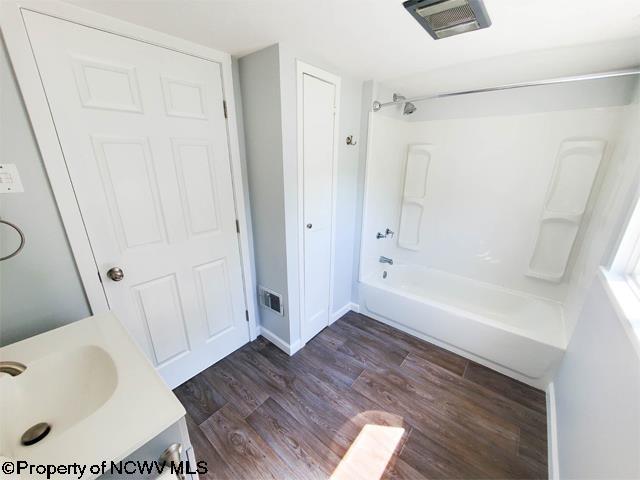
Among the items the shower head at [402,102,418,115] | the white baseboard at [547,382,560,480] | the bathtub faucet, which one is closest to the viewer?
the white baseboard at [547,382,560,480]

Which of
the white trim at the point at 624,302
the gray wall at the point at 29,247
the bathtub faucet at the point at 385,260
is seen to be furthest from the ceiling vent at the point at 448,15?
the bathtub faucet at the point at 385,260

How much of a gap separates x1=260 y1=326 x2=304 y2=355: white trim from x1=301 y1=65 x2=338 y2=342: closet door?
0.09 meters

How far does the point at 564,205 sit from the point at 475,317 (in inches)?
44.0

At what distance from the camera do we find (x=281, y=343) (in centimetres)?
206

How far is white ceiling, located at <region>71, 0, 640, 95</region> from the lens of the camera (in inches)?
41.0

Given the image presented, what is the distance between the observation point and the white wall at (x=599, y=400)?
0.77 metres

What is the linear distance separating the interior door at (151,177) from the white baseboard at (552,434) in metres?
2.04

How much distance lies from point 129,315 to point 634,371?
7.00ft

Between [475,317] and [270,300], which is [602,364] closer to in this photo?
[475,317]

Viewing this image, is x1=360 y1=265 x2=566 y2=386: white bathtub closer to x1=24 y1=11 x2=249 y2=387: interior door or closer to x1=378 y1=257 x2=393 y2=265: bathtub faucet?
x1=378 y1=257 x2=393 y2=265: bathtub faucet

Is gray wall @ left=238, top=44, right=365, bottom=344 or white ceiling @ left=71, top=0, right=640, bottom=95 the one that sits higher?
white ceiling @ left=71, top=0, right=640, bottom=95

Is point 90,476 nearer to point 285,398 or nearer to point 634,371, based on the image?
point 285,398

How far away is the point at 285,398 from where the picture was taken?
5.48 feet

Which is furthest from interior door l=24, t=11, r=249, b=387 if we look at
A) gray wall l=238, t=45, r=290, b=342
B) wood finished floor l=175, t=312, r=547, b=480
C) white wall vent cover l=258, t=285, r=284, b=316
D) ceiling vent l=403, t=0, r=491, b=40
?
ceiling vent l=403, t=0, r=491, b=40
